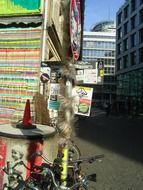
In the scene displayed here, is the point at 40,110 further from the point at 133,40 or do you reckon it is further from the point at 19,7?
the point at 133,40

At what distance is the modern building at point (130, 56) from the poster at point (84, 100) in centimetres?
5748

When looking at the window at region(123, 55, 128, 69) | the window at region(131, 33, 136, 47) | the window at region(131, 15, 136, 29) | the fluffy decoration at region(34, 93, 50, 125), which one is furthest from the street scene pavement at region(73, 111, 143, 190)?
the window at region(123, 55, 128, 69)

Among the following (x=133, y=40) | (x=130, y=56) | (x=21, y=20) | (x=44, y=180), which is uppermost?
(x=133, y=40)

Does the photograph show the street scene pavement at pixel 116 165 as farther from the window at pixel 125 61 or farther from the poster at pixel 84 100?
the window at pixel 125 61

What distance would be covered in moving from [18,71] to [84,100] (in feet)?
19.1

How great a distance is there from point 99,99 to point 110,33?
2404 cm

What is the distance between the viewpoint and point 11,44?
12.0m

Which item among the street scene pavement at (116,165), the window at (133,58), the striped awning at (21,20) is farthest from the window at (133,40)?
the striped awning at (21,20)

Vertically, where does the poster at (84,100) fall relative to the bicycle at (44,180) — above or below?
above

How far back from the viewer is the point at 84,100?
6.34 meters

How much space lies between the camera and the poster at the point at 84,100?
6.11 m

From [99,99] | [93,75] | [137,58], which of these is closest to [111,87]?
[99,99]

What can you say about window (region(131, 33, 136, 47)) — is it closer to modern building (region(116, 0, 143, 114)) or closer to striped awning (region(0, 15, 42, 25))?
modern building (region(116, 0, 143, 114))

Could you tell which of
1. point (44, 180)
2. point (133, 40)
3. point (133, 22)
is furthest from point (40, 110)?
point (133, 22)
